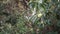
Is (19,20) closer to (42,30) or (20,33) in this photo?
(20,33)

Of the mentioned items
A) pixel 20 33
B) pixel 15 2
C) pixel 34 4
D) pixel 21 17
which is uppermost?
pixel 34 4

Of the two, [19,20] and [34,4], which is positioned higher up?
[34,4]

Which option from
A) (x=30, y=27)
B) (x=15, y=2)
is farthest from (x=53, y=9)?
(x=15, y=2)

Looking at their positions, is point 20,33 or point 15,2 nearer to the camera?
point 20,33

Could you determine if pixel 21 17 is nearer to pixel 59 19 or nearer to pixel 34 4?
pixel 59 19

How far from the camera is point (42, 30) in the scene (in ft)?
10.7

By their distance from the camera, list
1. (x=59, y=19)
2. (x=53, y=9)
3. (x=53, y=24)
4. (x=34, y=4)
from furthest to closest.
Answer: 1. (x=53, y=24)
2. (x=59, y=19)
3. (x=53, y=9)
4. (x=34, y=4)

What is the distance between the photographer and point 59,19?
3.02 metres

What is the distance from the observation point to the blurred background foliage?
116 inches

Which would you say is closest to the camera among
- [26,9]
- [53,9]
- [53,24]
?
[53,9]

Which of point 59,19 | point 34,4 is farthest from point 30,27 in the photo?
point 34,4

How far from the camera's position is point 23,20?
354 cm

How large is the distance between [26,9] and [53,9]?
1.31 metres

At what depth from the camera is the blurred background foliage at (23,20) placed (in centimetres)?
295
